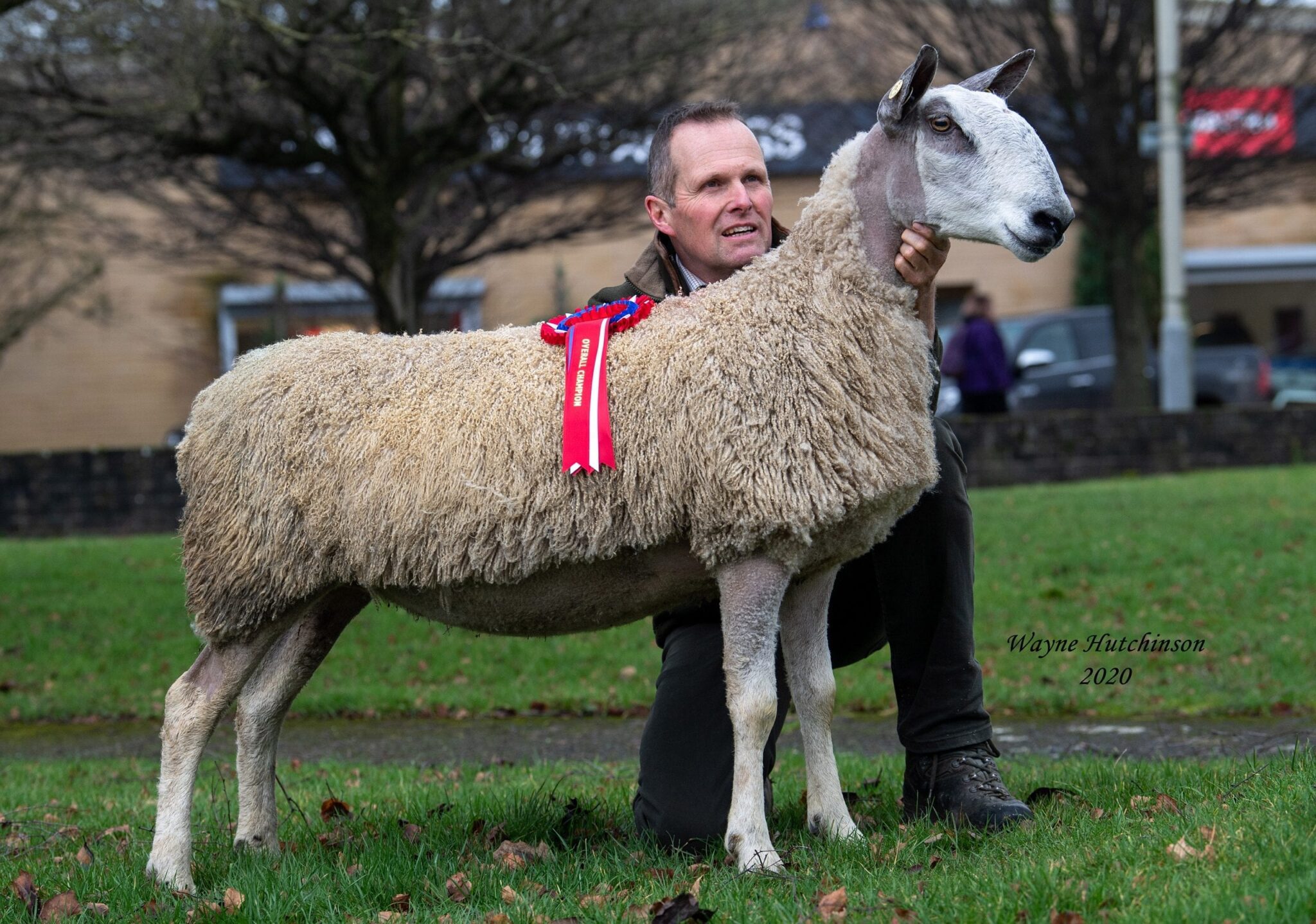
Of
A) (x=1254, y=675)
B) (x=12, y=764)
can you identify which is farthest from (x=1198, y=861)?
(x=12, y=764)

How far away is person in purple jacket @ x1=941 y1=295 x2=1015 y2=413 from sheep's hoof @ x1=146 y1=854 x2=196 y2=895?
10277 millimetres

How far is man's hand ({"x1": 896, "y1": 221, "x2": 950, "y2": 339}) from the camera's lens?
3.40m

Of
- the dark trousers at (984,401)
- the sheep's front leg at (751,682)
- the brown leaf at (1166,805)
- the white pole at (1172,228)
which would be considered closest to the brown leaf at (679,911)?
the sheep's front leg at (751,682)

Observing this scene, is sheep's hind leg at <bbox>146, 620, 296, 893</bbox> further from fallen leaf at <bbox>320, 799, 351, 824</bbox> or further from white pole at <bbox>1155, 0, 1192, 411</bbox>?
white pole at <bbox>1155, 0, 1192, 411</bbox>

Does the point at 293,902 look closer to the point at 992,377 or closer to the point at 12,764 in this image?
the point at 12,764

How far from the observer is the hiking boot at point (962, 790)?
372cm

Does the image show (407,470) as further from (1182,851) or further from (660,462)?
(1182,851)

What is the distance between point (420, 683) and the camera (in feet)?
23.1

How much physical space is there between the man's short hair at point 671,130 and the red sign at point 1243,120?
1259 cm

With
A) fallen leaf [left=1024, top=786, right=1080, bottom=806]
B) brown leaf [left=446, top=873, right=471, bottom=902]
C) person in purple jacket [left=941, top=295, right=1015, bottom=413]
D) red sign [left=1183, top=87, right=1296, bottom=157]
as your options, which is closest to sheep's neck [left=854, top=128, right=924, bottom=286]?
fallen leaf [left=1024, top=786, right=1080, bottom=806]

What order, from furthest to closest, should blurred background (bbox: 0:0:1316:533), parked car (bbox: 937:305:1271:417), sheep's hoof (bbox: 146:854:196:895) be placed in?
parked car (bbox: 937:305:1271:417), blurred background (bbox: 0:0:1316:533), sheep's hoof (bbox: 146:854:196:895)

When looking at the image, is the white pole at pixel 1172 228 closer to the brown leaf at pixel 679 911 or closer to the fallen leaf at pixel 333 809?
the fallen leaf at pixel 333 809

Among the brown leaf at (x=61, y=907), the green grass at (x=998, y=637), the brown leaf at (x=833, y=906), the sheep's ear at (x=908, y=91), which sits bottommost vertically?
the green grass at (x=998, y=637)

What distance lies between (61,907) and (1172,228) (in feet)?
42.7
